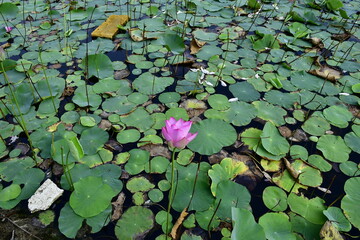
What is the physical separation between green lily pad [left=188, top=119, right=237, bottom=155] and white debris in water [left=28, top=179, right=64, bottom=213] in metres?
1.00

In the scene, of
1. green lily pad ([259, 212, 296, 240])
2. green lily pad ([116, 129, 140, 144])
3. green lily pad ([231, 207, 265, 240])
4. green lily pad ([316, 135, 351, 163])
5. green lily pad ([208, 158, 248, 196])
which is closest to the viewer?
green lily pad ([231, 207, 265, 240])

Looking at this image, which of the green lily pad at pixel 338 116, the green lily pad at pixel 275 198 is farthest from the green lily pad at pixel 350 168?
the green lily pad at pixel 275 198

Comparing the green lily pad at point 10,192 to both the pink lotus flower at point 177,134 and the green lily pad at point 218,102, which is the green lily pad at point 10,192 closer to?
the pink lotus flower at point 177,134

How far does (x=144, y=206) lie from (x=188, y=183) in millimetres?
327

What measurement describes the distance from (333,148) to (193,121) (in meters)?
1.14

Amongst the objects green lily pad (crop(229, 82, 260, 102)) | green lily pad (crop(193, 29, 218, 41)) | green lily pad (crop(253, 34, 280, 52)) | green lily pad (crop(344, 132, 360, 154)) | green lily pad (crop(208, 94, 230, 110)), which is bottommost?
green lily pad (crop(208, 94, 230, 110))

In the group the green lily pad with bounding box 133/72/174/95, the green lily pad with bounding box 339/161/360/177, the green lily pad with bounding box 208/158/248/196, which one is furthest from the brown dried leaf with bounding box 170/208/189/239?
the green lily pad with bounding box 133/72/174/95

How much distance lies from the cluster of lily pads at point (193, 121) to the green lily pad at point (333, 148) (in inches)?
0.4

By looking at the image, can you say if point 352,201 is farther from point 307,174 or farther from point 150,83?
point 150,83

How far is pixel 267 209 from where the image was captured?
1.79m

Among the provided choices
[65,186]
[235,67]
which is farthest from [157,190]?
[235,67]

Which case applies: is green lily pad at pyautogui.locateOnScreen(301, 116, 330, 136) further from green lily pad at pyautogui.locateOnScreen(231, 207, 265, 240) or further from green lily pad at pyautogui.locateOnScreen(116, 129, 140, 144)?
green lily pad at pyautogui.locateOnScreen(116, 129, 140, 144)

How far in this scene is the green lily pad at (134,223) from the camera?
65.0 inches

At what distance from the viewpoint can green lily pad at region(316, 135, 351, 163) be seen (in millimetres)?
2100
